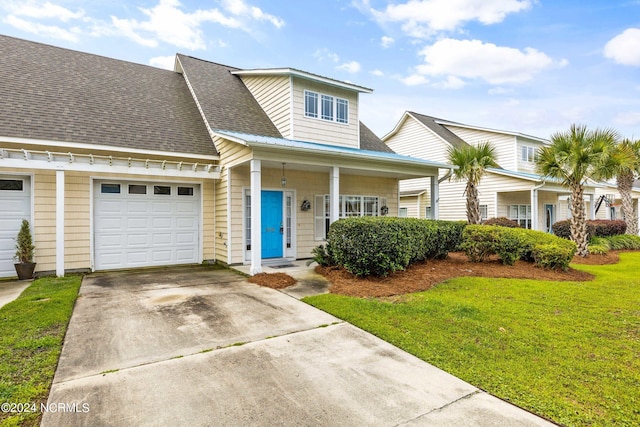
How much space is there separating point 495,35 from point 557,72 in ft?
16.7

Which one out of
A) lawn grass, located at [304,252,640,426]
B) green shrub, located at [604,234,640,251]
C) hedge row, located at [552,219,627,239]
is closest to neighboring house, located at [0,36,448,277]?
lawn grass, located at [304,252,640,426]

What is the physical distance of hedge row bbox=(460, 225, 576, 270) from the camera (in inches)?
328

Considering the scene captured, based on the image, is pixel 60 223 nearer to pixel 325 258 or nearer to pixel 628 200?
pixel 325 258

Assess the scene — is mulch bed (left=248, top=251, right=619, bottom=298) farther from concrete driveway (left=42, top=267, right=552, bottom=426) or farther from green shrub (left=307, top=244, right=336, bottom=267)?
concrete driveway (left=42, top=267, right=552, bottom=426)

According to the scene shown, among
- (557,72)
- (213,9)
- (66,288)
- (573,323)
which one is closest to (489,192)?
(557,72)

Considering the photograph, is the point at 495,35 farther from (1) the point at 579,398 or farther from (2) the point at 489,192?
(1) the point at 579,398

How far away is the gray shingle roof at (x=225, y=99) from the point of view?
396 inches

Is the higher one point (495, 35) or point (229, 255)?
point (495, 35)

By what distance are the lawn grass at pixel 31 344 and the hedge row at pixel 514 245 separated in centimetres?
907

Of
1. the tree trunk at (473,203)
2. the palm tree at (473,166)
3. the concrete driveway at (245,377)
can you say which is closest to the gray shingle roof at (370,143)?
the palm tree at (473,166)

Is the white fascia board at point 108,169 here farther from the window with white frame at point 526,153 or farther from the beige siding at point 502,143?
the window with white frame at point 526,153

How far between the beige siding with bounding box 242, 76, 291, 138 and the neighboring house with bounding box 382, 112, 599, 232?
10493mm

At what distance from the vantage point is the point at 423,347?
367cm

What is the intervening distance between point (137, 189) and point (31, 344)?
594cm
